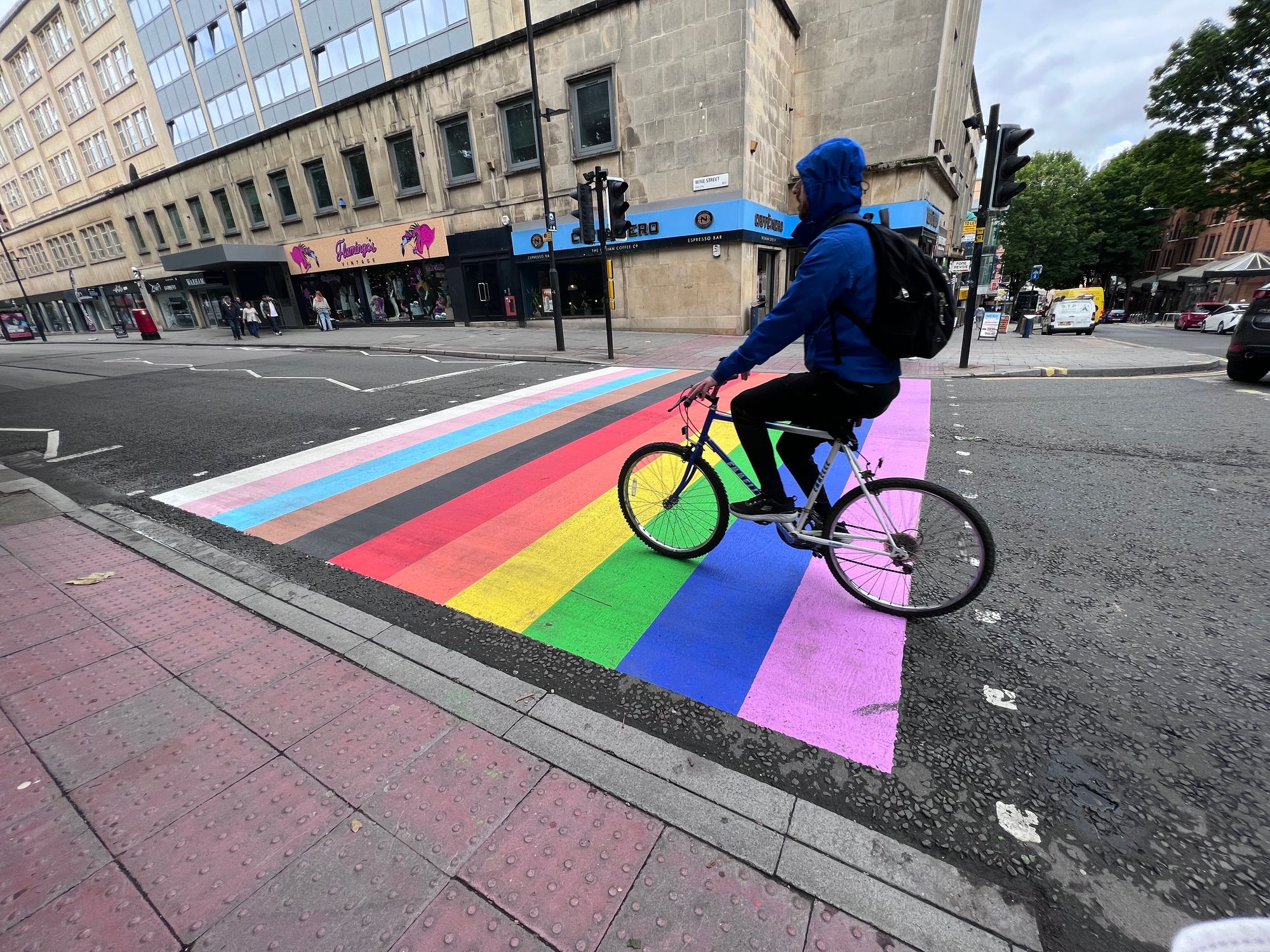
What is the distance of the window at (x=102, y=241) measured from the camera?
122 ft

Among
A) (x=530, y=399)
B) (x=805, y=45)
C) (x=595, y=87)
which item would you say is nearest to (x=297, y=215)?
(x=595, y=87)

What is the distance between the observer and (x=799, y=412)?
2.70 m

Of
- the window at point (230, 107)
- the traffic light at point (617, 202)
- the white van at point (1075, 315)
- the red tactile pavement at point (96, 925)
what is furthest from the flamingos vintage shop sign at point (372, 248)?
the white van at point (1075, 315)

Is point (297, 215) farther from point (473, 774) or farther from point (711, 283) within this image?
point (473, 774)

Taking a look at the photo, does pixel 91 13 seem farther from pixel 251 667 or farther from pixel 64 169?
pixel 251 667

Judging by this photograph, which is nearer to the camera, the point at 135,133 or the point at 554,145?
the point at 554,145

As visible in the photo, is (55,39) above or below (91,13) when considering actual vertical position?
below

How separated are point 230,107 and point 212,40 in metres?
3.51

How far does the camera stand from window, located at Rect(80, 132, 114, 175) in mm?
37000

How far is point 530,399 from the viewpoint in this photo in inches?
335

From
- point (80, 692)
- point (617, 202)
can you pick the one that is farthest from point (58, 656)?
point (617, 202)

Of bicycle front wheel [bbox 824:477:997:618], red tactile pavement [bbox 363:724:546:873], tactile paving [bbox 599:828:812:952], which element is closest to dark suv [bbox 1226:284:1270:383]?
bicycle front wheel [bbox 824:477:997:618]

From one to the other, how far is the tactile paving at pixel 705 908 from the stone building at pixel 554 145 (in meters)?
13.3

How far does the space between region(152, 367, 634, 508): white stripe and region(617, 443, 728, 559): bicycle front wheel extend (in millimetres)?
4186
